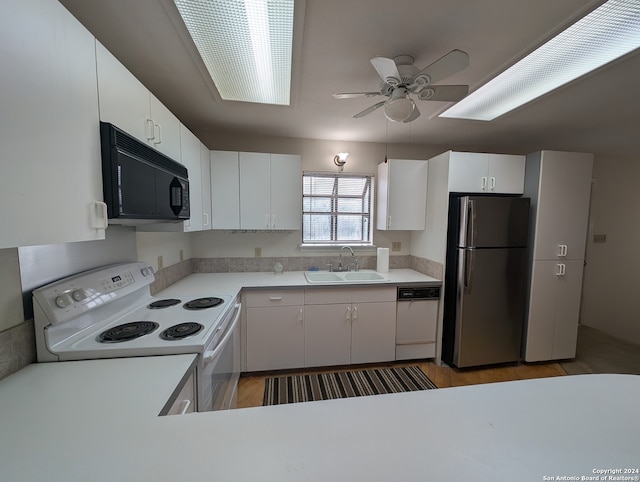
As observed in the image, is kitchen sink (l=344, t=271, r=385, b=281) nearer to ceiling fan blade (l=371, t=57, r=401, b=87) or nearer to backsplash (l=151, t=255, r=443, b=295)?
backsplash (l=151, t=255, r=443, b=295)

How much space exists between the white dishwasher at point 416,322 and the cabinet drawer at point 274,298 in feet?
3.36

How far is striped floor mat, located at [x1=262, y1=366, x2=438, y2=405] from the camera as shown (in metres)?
2.10

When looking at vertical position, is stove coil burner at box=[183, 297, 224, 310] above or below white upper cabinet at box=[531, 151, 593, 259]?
below

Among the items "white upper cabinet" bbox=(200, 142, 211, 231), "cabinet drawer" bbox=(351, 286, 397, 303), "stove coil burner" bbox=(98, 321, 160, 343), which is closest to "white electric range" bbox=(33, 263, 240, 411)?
"stove coil burner" bbox=(98, 321, 160, 343)

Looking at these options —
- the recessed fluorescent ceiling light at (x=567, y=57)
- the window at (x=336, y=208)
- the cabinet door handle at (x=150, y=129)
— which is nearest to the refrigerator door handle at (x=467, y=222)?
the recessed fluorescent ceiling light at (x=567, y=57)

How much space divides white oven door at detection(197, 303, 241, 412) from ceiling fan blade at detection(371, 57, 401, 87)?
65.6 inches

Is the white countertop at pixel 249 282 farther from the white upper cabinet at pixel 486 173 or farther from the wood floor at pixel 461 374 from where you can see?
the white upper cabinet at pixel 486 173

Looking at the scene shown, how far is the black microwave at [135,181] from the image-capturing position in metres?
0.97

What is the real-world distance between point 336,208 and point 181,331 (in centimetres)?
220

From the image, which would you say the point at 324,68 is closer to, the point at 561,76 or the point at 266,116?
the point at 266,116

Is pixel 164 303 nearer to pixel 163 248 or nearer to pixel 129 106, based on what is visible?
pixel 163 248

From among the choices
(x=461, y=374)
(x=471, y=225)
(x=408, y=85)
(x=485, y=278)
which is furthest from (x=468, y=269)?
(x=408, y=85)

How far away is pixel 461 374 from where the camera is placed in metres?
2.39

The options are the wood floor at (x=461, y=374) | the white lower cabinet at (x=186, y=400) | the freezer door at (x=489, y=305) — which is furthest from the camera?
the freezer door at (x=489, y=305)
